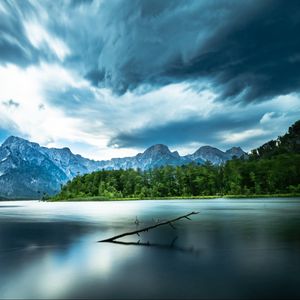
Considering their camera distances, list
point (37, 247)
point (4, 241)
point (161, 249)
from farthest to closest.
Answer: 1. point (4, 241)
2. point (37, 247)
3. point (161, 249)

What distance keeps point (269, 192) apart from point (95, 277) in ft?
631

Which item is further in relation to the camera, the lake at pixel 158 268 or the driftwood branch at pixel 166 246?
the driftwood branch at pixel 166 246

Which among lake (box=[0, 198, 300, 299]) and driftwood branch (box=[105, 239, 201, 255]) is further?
driftwood branch (box=[105, 239, 201, 255])

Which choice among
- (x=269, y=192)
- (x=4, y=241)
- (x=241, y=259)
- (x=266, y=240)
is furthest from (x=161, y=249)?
(x=269, y=192)

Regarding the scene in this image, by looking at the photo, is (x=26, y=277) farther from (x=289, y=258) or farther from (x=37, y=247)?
(x=289, y=258)

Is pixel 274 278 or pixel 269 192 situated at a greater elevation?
pixel 269 192

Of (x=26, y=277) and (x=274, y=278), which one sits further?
(x=26, y=277)

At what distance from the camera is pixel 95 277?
64.7 ft

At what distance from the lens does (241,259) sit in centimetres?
2352

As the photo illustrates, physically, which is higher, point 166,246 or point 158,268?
point 166,246

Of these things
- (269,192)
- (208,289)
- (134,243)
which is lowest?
(208,289)

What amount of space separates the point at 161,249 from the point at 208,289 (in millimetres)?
12426

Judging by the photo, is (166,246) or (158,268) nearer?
(158,268)

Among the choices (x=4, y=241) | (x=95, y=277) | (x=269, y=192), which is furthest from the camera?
(x=269, y=192)
